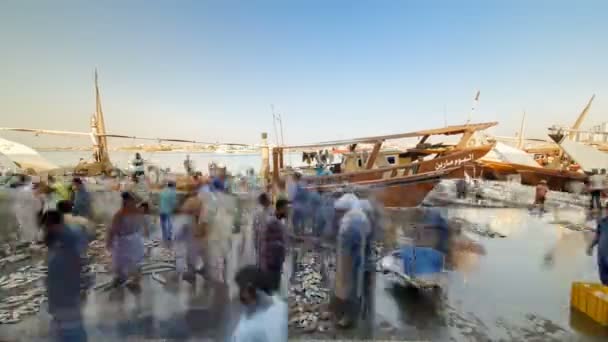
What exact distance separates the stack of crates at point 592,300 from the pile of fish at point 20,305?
7.34 m

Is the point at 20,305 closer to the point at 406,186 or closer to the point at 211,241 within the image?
the point at 211,241

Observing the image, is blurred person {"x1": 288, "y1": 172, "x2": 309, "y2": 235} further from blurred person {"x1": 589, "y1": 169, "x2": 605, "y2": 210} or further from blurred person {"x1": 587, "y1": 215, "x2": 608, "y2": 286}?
blurred person {"x1": 589, "y1": 169, "x2": 605, "y2": 210}

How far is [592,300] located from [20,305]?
7.77m

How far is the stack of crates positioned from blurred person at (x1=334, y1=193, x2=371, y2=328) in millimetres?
2962

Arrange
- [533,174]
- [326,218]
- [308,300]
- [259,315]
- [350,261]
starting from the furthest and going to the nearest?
[533,174] < [326,218] < [308,300] < [350,261] < [259,315]

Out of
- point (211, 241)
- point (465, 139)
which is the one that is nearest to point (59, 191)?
Answer: point (211, 241)

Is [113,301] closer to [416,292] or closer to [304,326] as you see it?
[304,326]

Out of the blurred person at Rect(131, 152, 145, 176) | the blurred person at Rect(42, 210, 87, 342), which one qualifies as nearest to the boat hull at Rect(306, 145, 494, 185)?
the blurred person at Rect(42, 210, 87, 342)

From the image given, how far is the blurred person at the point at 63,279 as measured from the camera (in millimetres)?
3219

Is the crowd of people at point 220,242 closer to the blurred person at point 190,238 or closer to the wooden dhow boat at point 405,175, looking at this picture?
the blurred person at point 190,238

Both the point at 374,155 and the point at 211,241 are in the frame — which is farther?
the point at 374,155

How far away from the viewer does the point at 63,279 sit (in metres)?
3.29

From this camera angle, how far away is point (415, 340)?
4.04m

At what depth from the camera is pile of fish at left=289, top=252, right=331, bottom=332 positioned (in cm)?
445
